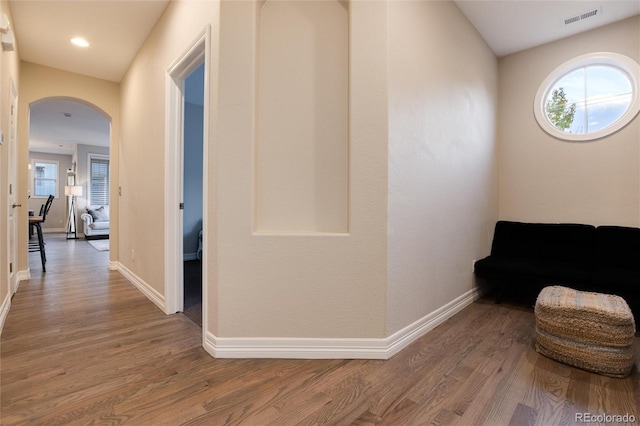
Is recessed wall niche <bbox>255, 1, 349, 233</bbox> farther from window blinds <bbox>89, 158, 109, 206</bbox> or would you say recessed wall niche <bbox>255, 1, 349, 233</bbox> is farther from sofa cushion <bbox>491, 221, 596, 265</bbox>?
window blinds <bbox>89, 158, 109, 206</bbox>

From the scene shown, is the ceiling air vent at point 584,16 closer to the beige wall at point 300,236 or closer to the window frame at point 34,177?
the beige wall at point 300,236

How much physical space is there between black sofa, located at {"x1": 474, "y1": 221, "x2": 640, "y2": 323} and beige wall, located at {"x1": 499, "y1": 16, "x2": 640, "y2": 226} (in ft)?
0.74

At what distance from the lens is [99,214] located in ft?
25.4

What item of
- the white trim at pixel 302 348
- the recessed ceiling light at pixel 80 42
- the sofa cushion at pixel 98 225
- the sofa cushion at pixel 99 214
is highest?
the recessed ceiling light at pixel 80 42

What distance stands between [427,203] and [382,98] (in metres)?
0.85

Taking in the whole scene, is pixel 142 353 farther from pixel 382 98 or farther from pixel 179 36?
pixel 179 36

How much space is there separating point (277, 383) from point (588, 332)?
176 cm

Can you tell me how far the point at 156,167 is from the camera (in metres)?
2.74

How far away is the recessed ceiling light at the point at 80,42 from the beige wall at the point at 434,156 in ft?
10.6

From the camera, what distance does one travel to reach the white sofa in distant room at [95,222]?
7445 mm

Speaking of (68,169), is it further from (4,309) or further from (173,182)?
(173,182)

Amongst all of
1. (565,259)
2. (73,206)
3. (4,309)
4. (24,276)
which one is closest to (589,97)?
(565,259)

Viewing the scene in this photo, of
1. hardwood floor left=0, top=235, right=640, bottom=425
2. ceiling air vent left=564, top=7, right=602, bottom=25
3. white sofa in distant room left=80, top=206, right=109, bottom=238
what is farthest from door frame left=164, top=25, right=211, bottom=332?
white sofa in distant room left=80, top=206, right=109, bottom=238

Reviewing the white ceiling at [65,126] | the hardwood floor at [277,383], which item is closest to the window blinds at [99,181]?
the white ceiling at [65,126]
